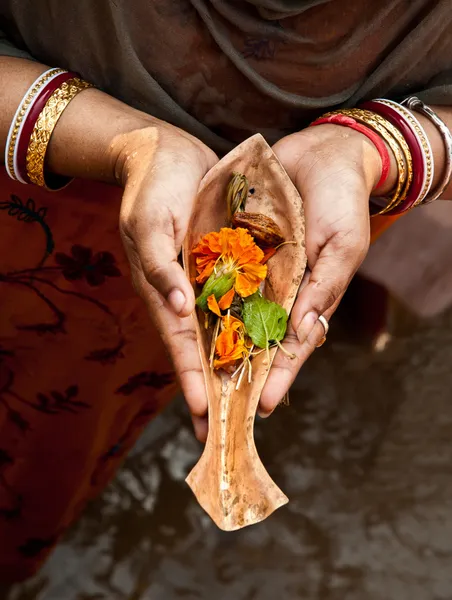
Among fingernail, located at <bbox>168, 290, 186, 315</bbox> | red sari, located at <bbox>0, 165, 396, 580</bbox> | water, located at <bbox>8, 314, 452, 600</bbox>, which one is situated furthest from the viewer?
water, located at <bbox>8, 314, 452, 600</bbox>

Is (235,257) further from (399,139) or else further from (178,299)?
(399,139)

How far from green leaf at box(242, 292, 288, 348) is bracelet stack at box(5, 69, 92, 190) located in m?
0.27

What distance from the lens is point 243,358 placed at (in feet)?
2.44

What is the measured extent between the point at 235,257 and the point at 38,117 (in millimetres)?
251

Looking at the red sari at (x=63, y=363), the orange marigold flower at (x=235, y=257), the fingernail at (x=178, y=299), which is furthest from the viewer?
the red sari at (x=63, y=363)

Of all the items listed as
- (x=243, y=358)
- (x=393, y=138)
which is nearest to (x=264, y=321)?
(x=243, y=358)

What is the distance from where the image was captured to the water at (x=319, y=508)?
1.36 meters

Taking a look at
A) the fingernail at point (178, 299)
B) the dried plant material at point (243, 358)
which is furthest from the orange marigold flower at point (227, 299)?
the fingernail at point (178, 299)

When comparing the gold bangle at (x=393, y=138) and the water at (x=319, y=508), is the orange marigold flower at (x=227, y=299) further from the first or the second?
the water at (x=319, y=508)

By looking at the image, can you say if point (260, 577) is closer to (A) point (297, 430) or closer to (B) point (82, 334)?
(A) point (297, 430)

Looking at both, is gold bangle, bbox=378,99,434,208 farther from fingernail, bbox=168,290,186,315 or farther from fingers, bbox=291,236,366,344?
fingernail, bbox=168,290,186,315

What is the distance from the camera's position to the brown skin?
0.69 metres

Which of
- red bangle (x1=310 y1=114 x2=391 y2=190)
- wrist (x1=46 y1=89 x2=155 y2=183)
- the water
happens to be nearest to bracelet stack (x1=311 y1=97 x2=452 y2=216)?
red bangle (x1=310 y1=114 x2=391 y2=190)

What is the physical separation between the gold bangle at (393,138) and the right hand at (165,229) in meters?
0.20
